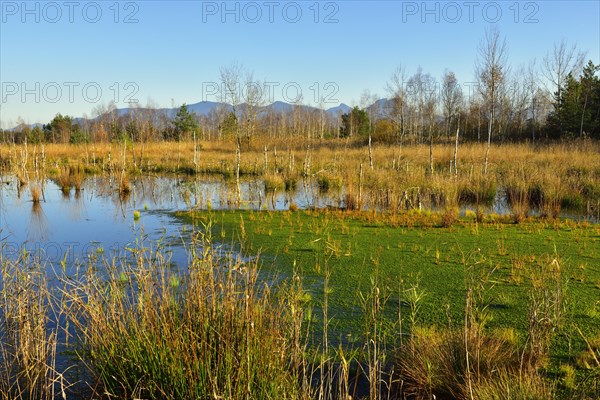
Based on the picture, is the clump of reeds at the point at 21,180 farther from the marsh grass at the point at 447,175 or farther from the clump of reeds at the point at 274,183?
the clump of reeds at the point at 274,183

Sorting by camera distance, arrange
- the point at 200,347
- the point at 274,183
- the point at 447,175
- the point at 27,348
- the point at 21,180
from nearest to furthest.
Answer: the point at 200,347 < the point at 27,348 < the point at 447,175 < the point at 21,180 < the point at 274,183

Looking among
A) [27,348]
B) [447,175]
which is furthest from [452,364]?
[447,175]

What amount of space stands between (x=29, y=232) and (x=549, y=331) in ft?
33.2

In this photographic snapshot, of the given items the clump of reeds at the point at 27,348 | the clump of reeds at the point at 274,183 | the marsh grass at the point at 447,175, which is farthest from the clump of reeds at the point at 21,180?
the clump of reeds at the point at 27,348

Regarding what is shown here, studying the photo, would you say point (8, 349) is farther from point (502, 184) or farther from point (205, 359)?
point (502, 184)

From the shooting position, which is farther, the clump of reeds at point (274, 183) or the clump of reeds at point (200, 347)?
the clump of reeds at point (274, 183)

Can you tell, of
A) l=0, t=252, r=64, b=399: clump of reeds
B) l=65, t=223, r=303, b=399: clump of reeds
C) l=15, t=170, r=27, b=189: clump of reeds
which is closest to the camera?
l=65, t=223, r=303, b=399: clump of reeds

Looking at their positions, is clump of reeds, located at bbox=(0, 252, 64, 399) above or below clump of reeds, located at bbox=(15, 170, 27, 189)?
below

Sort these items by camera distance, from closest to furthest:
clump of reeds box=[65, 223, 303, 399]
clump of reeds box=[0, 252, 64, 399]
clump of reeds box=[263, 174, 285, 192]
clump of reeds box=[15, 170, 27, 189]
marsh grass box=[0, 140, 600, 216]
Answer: clump of reeds box=[65, 223, 303, 399] < clump of reeds box=[0, 252, 64, 399] < marsh grass box=[0, 140, 600, 216] < clump of reeds box=[15, 170, 27, 189] < clump of reeds box=[263, 174, 285, 192]

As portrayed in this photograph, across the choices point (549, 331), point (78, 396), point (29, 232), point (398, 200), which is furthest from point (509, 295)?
point (29, 232)

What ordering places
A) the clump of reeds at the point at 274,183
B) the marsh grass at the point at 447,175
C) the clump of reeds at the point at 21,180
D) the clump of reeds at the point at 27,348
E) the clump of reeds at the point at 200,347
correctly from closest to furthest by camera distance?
the clump of reeds at the point at 200,347 < the clump of reeds at the point at 27,348 < the marsh grass at the point at 447,175 < the clump of reeds at the point at 21,180 < the clump of reeds at the point at 274,183

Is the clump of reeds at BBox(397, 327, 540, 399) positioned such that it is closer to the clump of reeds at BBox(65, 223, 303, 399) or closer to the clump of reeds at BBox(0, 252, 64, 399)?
the clump of reeds at BBox(65, 223, 303, 399)

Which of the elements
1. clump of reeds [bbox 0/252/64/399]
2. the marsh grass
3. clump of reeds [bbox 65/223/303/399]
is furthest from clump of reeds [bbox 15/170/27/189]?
clump of reeds [bbox 65/223/303/399]

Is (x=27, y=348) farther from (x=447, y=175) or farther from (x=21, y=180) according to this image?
(x=21, y=180)
